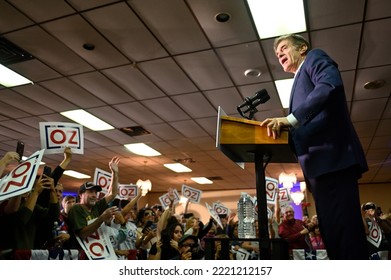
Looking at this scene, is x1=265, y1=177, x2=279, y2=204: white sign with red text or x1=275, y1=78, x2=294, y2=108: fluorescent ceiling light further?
x1=275, y1=78, x2=294, y2=108: fluorescent ceiling light

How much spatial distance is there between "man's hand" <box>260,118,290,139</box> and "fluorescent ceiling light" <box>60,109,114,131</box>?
476cm

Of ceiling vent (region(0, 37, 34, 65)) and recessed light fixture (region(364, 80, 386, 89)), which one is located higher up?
ceiling vent (region(0, 37, 34, 65))

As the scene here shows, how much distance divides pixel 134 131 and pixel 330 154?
5.60 metres

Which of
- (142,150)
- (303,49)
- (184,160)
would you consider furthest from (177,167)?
(303,49)


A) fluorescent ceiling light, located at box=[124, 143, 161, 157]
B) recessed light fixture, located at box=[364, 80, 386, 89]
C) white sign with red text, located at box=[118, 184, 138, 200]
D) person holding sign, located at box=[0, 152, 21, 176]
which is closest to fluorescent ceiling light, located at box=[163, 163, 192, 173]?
fluorescent ceiling light, located at box=[124, 143, 161, 157]

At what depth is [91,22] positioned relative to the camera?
129 inches

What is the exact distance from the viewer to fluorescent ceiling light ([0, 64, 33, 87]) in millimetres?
4242

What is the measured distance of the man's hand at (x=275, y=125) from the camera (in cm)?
122

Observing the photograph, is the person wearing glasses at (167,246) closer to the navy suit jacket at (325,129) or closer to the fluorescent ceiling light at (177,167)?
the navy suit jacket at (325,129)

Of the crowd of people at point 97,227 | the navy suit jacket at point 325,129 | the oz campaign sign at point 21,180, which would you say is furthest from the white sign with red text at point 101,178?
the navy suit jacket at point 325,129

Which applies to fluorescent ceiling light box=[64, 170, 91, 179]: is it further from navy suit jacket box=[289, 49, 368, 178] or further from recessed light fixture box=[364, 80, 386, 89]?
navy suit jacket box=[289, 49, 368, 178]

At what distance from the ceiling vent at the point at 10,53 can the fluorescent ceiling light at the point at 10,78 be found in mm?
229

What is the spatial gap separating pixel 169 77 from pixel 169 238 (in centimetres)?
207
